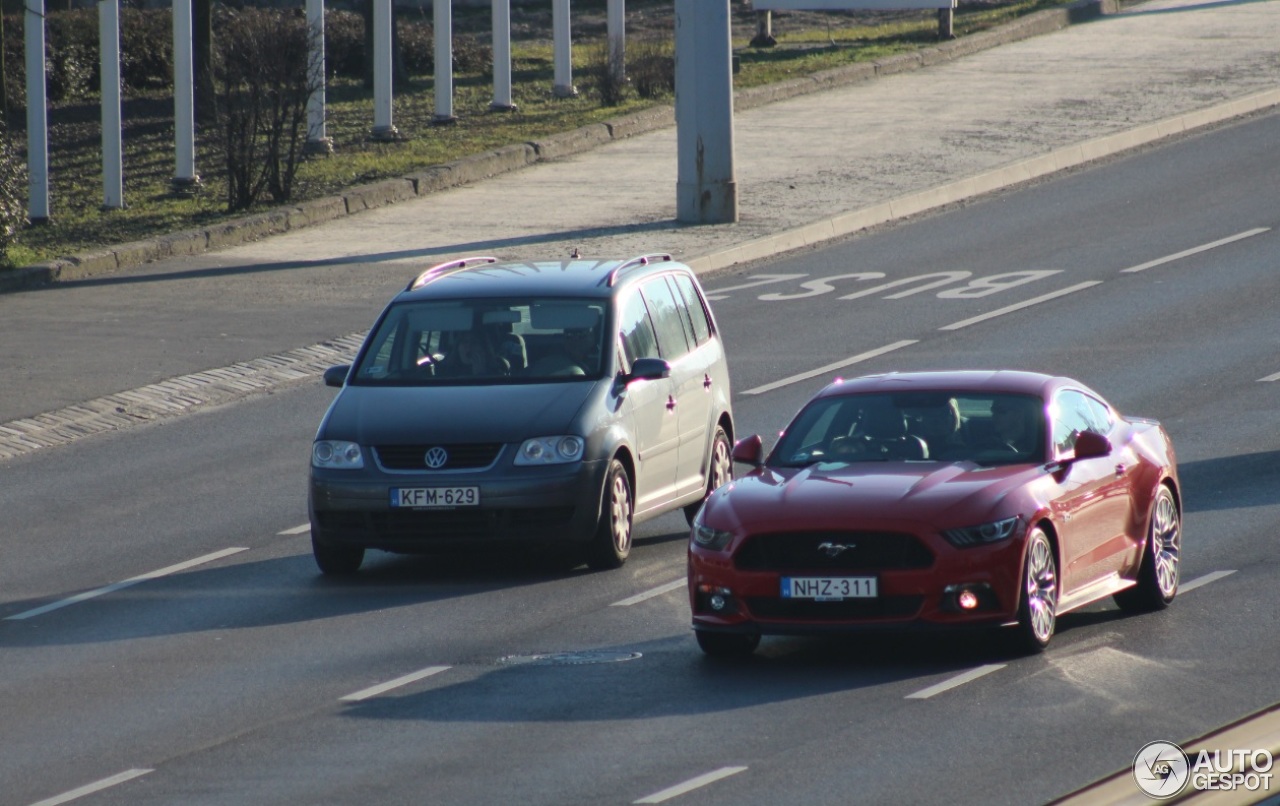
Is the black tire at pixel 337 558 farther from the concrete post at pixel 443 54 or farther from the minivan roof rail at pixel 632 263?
the concrete post at pixel 443 54

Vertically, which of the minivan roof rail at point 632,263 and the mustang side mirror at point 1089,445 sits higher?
the minivan roof rail at point 632,263

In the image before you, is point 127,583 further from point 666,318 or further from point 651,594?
point 666,318

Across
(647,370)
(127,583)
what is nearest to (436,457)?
(647,370)

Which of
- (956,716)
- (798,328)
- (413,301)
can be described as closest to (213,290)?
(798,328)

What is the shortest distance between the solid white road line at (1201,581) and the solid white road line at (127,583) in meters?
5.79

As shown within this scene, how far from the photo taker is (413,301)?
14.7m

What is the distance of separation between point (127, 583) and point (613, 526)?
2.90 metres

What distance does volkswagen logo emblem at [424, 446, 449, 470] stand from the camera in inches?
529

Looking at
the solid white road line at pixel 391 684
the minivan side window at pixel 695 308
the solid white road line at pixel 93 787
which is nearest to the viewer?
the solid white road line at pixel 93 787

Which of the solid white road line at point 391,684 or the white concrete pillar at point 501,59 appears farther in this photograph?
the white concrete pillar at point 501,59

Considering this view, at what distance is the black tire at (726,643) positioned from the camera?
11.1 m

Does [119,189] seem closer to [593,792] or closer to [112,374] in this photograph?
[112,374]

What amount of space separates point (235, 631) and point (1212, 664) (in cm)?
506

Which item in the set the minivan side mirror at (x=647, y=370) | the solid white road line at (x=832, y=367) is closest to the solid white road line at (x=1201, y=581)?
the minivan side mirror at (x=647, y=370)
